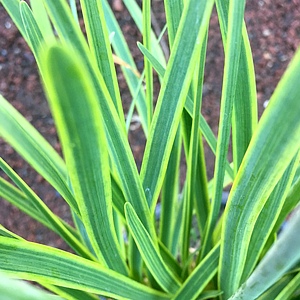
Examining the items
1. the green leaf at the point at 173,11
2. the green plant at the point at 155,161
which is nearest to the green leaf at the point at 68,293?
the green plant at the point at 155,161

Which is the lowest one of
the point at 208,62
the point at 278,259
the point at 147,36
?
the point at 278,259

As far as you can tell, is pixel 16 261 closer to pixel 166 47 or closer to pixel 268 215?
pixel 268 215

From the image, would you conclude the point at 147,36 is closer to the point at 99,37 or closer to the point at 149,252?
the point at 99,37

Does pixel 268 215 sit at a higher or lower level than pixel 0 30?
lower

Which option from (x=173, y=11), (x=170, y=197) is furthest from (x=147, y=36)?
(x=170, y=197)

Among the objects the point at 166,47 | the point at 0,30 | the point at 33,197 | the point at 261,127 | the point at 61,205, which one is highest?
the point at 0,30

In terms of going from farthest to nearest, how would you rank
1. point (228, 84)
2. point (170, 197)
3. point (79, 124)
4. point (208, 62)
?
point (208, 62), point (170, 197), point (228, 84), point (79, 124)

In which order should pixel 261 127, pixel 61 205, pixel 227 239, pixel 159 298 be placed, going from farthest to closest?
pixel 61 205
pixel 159 298
pixel 227 239
pixel 261 127

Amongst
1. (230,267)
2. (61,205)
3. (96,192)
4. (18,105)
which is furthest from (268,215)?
(18,105)
